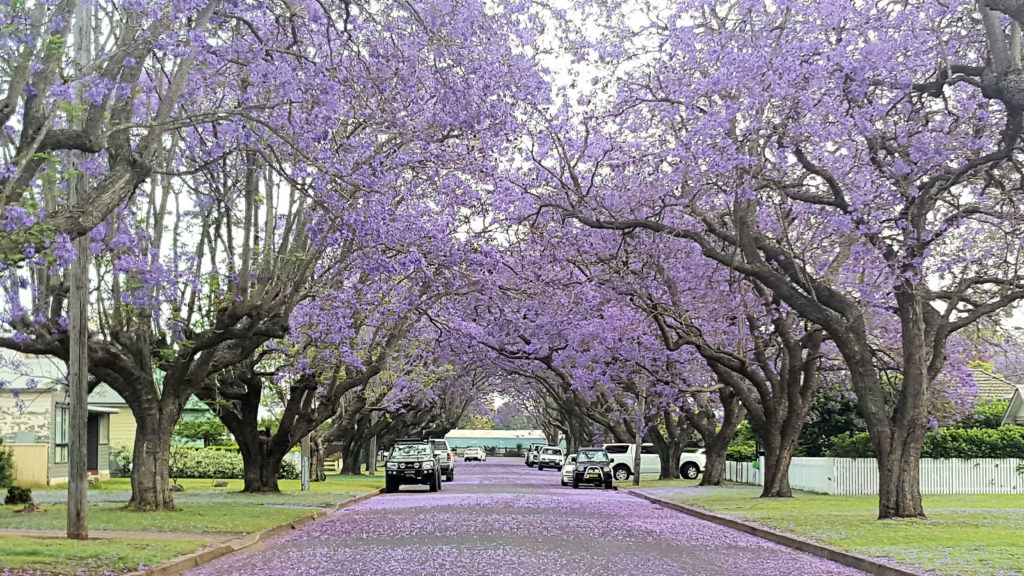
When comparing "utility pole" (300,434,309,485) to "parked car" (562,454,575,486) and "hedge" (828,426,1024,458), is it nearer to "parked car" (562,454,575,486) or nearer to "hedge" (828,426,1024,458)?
"parked car" (562,454,575,486)

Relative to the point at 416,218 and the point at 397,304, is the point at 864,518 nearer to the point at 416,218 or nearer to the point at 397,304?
the point at 416,218

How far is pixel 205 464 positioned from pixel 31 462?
39.6 feet

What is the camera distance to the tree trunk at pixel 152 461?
22.5 m

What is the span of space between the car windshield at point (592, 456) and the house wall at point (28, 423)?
778 inches

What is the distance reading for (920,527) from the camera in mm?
18781

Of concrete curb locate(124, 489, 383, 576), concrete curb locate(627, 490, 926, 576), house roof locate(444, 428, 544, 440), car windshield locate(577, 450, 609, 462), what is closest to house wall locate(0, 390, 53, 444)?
concrete curb locate(124, 489, 383, 576)

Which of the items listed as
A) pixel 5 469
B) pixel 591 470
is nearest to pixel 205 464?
pixel 5 469

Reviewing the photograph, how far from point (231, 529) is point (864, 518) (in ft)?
38.6

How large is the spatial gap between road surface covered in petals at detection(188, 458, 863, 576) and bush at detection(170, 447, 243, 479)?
23.7 metres

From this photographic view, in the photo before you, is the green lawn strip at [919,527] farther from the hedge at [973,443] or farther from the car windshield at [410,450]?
the car windshield at [410,450]

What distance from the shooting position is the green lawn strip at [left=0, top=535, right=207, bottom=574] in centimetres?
1225

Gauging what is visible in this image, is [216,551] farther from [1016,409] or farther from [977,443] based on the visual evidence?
[1016,409]

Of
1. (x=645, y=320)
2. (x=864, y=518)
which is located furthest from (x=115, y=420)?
(x=864, y=518)

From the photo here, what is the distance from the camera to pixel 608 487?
44812mm
